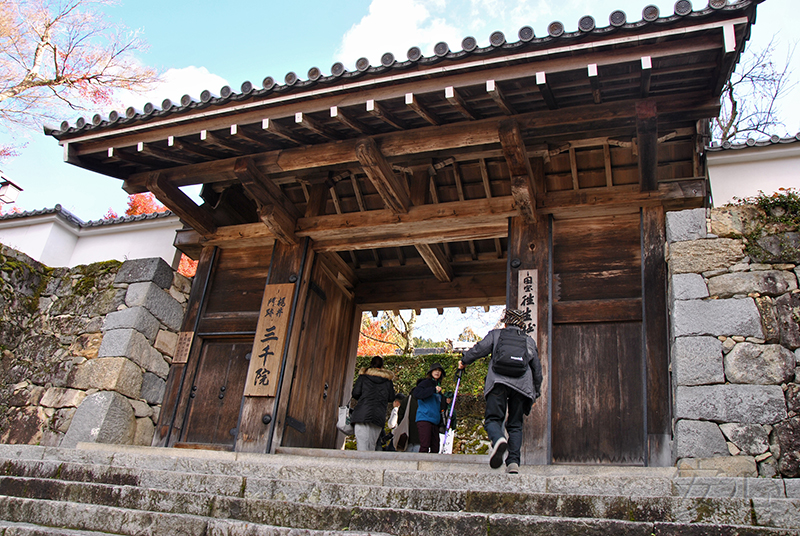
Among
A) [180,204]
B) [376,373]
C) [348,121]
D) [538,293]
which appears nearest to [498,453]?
[538,293]

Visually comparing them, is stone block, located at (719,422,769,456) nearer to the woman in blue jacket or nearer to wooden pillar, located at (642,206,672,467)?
wooden pillar, located at (642,206,672,467)

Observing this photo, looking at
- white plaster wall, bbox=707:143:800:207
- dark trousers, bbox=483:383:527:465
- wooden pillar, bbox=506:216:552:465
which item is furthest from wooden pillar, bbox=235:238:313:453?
white plaster wall, bbox=707:143:800:207

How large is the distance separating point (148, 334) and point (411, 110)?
4.38m

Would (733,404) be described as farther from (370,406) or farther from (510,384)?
(370,406)

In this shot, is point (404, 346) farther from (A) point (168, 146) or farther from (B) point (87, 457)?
(B) point (87, 457)

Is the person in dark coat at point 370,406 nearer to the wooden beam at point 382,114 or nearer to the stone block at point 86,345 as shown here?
the wooden beam at point 382,114

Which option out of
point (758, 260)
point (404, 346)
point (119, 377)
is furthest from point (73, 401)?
point (404, 346)

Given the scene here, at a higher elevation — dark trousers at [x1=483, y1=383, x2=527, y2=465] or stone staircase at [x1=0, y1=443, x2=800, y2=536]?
dark trousers at [x1=483, y1=383, x2=527, y2=465]

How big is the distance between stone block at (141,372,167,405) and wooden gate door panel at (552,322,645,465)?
495 centimetres

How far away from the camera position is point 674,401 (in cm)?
523

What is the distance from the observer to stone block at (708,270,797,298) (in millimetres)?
5277

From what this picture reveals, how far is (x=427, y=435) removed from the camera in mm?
7215

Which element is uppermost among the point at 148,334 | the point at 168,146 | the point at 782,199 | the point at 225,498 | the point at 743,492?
the point at 168,146

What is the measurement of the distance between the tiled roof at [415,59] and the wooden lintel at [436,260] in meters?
2.86
